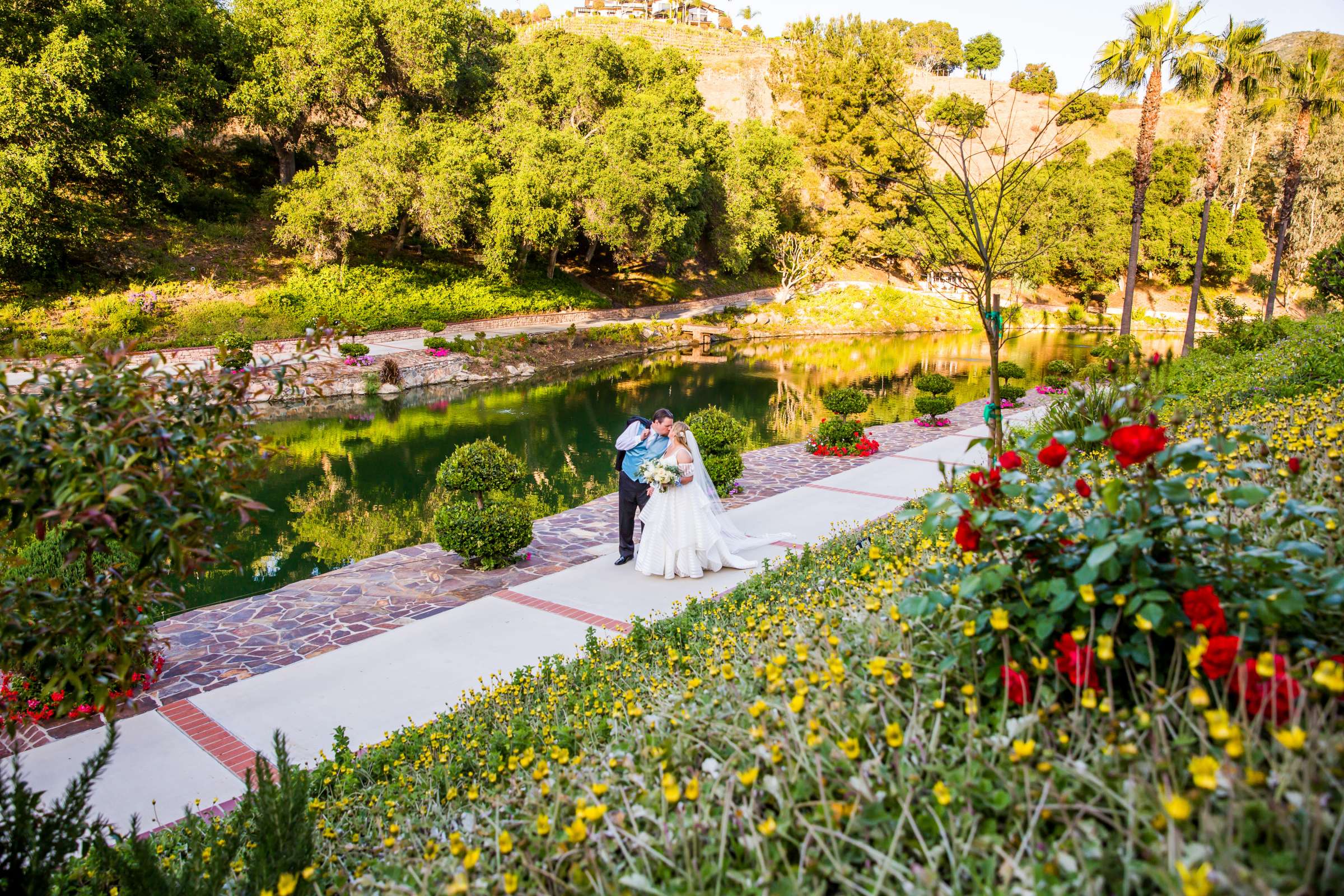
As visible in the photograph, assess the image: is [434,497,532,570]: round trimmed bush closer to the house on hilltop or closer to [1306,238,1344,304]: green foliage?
[1306,238,1344,304]: green foliage


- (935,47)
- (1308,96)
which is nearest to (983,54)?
(935,47)

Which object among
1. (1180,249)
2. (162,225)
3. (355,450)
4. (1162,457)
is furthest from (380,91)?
(1180,249)

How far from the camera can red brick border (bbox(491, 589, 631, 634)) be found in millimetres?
7000

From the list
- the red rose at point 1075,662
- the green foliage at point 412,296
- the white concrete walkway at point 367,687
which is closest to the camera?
→ the red rose at point 1075,662

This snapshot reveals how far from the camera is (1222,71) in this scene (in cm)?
2353

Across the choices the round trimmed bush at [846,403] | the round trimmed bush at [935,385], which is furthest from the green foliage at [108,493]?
the round trimmed bush at [935,385]

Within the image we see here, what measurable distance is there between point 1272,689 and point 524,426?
18.6 meters

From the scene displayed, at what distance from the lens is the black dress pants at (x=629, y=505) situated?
880cm

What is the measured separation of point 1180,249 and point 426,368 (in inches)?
1807

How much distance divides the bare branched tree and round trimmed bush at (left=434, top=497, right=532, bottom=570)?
16.6 feet

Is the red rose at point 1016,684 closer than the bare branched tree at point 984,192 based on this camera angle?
Yes

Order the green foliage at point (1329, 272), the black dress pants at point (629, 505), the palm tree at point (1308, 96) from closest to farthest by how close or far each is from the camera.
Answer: the black dress pants at point (629, 505), the green foliage at point (1329, 272), the palm tree at point (1308, 96)

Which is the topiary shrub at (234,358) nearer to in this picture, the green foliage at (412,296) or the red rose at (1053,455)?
the red rose at (1053,455)

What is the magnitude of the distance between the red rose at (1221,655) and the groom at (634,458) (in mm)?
6571
